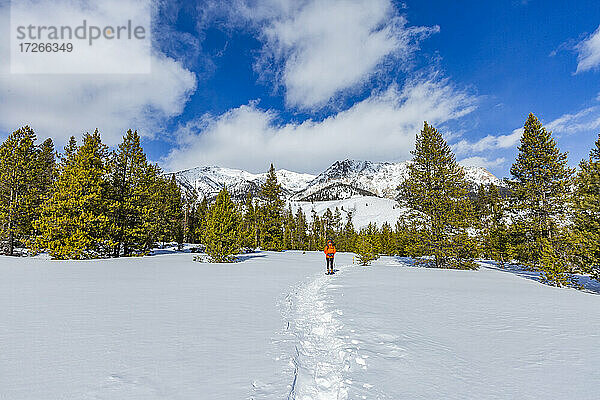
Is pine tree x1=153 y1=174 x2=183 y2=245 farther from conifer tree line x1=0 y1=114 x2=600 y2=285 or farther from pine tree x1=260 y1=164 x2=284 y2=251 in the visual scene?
conifer tree line x1=0 y1=114 x2=600 y2=285

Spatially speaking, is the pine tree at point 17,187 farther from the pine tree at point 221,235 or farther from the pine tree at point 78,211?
the pine tree at point 221,235

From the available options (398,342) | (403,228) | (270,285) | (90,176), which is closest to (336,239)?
(403,228)

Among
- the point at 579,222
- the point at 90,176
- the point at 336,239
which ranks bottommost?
the point at 336,239

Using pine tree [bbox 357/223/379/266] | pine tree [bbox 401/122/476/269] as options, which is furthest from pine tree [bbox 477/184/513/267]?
pine tree [bbox 357/223/379/266]

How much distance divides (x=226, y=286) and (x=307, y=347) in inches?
269

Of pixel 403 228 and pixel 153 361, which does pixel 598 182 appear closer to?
pixel 403 228

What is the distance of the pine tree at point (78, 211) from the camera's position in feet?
68.6

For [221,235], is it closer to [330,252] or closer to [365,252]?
[330,252]

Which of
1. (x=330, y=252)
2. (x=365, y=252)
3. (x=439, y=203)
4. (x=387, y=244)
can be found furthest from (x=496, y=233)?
(x=387, y=244)

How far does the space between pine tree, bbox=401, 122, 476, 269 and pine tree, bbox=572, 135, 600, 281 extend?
692 centimetres

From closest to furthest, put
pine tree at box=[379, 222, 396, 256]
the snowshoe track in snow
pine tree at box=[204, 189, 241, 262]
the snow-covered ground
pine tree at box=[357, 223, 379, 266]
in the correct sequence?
the snow-covered ground, the snowshoe track in snow, pine tree at box=[204, 189, 241, 262], pine tree at box=[357, 223, 379, 266], pine tree at box=[379, 222, 396, 256]

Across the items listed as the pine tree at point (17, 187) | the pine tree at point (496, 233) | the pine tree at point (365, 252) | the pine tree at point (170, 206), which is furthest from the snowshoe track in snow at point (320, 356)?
the pine tree at point (170, 206)

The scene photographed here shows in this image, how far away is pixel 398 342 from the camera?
521cm

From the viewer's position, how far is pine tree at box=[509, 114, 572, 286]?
2095 centimetres
